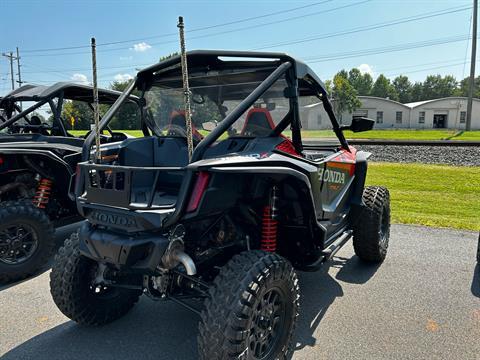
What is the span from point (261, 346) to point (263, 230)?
2.63ft

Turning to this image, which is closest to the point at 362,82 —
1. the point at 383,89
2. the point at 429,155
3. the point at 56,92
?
the point at 383,89

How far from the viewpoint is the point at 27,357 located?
9.04ft

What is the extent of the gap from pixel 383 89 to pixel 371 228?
358 ft

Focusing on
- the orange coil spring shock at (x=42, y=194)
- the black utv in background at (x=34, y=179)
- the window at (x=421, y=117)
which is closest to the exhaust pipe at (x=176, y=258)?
the black utv in background at (x=34, y=179)

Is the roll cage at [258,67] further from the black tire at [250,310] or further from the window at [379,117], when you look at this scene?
the window at [379,117]

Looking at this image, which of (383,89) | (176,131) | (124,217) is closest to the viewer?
(124,217)

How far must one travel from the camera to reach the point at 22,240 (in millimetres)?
4234

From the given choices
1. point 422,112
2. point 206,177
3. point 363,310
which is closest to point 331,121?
point 363,310

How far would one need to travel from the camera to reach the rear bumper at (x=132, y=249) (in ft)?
7.38

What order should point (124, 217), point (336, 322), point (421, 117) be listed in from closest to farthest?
point (124, 217) → point (336, 322) → point (421, 117)

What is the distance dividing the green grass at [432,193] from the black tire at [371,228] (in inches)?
90.7

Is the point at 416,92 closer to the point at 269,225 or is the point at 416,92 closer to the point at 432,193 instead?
the point at 432,193

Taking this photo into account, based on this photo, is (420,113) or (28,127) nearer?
(28,127)

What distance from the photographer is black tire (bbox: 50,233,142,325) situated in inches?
112
